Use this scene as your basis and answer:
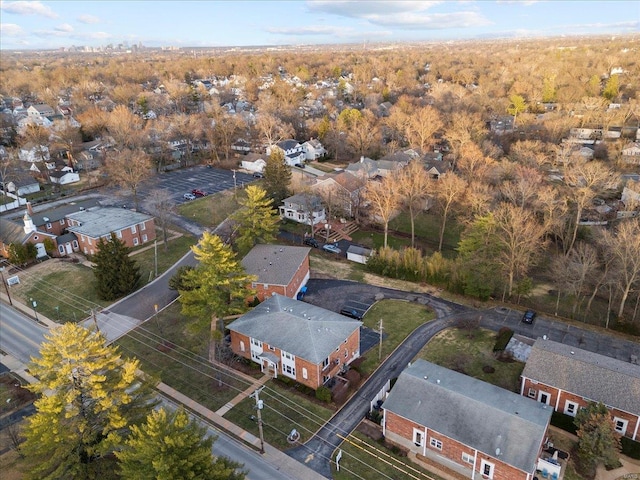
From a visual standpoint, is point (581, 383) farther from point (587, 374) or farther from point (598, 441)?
point (598, 441)

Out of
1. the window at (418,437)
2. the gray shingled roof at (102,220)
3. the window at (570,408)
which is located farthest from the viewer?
the gray shingled roof at (102,220)

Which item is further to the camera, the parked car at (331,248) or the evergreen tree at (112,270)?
the parked car at (331,248)

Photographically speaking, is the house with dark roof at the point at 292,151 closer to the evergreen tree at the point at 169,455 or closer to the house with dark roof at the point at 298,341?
the house with dark roof at the point at 298,341

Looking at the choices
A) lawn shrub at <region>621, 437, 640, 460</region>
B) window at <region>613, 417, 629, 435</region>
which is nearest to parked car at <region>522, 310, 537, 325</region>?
window at <region>613, 417, 629, 435</region>

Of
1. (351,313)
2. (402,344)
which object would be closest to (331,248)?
(351,313)

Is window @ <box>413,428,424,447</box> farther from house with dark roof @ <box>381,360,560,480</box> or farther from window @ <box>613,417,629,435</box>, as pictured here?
window @ <box>613,417,629,435</box>

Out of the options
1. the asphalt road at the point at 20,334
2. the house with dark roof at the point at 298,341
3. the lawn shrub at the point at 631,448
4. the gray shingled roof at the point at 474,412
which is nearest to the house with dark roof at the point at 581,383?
the lawn shrub at the point at 631,448
